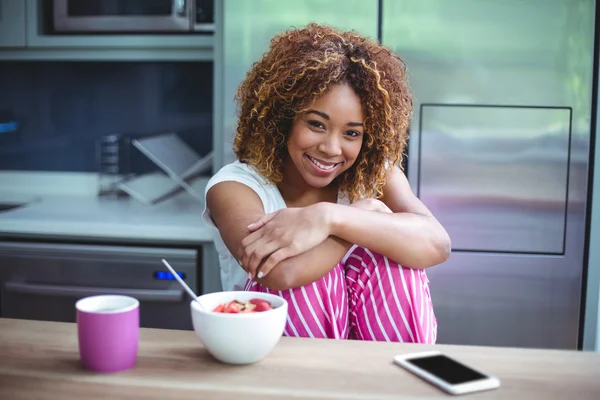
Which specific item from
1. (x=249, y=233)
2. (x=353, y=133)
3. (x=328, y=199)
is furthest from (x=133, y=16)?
(x=249, y=233)

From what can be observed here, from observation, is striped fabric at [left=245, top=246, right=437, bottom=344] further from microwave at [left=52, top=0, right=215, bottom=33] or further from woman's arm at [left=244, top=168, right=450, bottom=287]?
microwave at [left=52, top=0, right=215, bottom=33]

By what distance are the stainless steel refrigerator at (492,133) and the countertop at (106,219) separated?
28cm

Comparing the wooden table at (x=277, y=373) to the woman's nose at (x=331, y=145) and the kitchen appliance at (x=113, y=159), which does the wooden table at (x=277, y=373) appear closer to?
the woman's nose at (x=331, y=145)

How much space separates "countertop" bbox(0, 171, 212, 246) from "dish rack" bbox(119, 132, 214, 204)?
42 millimetres

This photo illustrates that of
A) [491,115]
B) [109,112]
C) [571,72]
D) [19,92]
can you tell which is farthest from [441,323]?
[19,92]

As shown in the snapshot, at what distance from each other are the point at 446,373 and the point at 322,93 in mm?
696

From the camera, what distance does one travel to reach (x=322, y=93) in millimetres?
1393

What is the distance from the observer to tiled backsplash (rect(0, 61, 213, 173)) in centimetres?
270

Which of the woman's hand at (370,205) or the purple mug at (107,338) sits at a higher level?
the woman's hand at (370,205)

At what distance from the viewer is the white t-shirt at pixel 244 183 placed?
1498 millimetres

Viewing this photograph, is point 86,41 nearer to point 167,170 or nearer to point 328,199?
point 167,170

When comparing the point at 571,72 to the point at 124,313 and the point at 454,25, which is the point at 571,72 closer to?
the point at 454,25

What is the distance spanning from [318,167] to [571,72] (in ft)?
3.01

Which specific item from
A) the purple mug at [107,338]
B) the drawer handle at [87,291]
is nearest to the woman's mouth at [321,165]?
the purple mug at [107,338]
